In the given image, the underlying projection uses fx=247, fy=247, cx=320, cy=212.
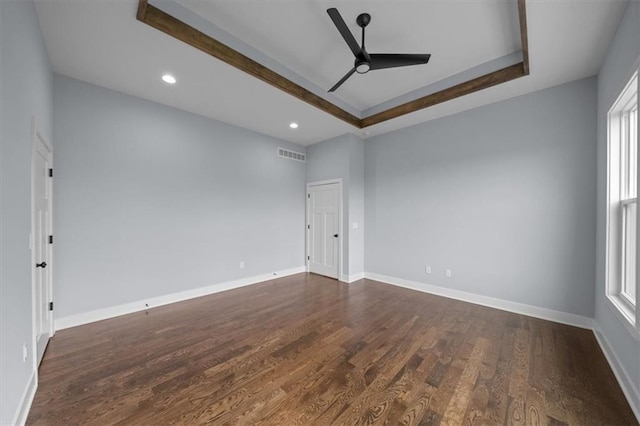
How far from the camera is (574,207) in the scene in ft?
9.62

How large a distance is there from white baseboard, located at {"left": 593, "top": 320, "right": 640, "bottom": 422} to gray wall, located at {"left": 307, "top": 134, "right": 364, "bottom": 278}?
3.23 m

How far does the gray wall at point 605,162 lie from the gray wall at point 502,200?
0.20 meters

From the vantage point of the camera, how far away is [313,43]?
2727mm

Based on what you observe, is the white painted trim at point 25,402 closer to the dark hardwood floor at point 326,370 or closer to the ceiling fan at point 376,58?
the dark hardwood floor at point 326,370

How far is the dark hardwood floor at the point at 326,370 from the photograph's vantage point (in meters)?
1.67

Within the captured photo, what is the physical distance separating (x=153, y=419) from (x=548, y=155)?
15.4ft

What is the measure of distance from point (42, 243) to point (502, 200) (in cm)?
534

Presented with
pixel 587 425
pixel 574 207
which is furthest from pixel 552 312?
pixel 587 425

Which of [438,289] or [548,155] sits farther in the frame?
[438,289]

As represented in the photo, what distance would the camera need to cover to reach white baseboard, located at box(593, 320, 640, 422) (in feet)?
5.46

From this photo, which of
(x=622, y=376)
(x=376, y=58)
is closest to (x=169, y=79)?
(x=376, y=58)

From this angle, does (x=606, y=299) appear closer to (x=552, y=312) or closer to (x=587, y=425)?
(x=552, y=312)

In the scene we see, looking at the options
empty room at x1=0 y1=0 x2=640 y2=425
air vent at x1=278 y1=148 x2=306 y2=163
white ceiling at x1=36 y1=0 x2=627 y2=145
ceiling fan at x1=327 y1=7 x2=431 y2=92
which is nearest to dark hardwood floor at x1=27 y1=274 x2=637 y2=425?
empty room at x1=0 y1=0 x2=640 y2=425

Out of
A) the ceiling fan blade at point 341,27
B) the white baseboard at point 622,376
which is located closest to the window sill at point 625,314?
the white baseboard at point 622,376
